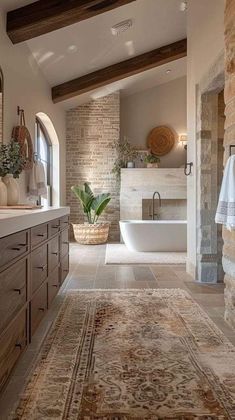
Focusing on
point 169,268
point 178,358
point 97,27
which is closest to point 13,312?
point 178,358

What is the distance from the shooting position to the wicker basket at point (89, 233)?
740cm

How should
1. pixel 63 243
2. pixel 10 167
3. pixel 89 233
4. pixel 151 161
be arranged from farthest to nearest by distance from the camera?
pixel 151 161, pixel 89 233, pixel 63 243, pixel 10 167

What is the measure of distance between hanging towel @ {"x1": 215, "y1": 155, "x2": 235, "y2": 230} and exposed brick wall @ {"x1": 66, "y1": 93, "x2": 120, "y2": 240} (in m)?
5.54

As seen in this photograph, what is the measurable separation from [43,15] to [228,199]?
3018 millimetres

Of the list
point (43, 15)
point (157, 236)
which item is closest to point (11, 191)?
point (43, 15)

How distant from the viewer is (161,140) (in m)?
8.40

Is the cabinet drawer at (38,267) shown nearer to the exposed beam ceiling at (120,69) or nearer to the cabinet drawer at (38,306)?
the cabinet drawer at (38,306)

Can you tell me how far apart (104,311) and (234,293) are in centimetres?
110

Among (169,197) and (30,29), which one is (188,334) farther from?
(169,197)

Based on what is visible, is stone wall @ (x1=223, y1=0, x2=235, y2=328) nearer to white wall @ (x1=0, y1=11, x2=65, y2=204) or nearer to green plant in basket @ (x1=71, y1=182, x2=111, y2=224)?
white wall @ (x1=0, y1=11, x2=65, y2=204)

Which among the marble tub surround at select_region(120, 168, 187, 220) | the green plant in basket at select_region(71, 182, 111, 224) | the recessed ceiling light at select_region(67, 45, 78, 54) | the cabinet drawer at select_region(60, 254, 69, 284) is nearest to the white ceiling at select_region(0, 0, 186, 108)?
the recessed ceiling light at select_region(67, 45, 78, 54)

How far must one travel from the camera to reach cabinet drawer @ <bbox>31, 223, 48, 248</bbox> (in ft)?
6.89

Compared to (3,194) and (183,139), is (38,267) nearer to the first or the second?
(3,194)

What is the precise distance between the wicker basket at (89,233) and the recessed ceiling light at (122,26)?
3.81m
